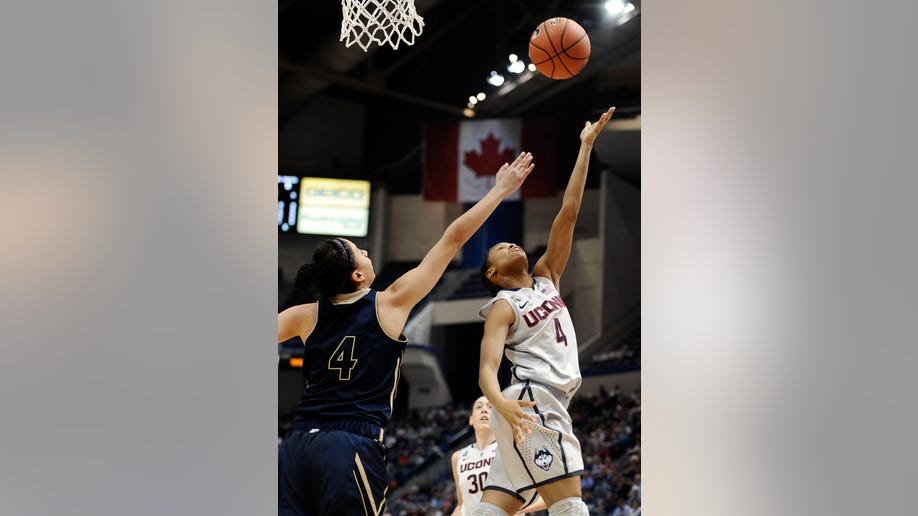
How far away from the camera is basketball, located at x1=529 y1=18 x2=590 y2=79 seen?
4.98m

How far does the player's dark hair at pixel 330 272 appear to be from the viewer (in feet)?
13.4

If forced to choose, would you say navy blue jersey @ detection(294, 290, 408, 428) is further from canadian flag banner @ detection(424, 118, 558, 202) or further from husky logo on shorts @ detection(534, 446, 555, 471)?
canadian flag banner @ detection(424, 118, 558, 202)

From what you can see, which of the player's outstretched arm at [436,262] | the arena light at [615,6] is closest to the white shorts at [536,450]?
the player's outstretched arm at [436,262]

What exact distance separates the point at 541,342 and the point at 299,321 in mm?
1069

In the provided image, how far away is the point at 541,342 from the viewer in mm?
4477

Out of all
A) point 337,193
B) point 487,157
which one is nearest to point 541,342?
point 487,157

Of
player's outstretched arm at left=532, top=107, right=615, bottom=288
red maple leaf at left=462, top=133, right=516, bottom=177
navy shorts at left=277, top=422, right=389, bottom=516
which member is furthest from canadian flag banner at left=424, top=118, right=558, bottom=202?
navy shorts at left=277, top=422, right=389, bottom=516

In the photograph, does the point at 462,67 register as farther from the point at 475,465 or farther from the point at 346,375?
the point at 346,375

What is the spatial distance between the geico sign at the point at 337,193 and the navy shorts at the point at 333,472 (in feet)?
30.0

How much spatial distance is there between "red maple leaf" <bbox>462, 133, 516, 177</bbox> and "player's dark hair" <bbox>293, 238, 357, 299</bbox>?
27.0 feet
